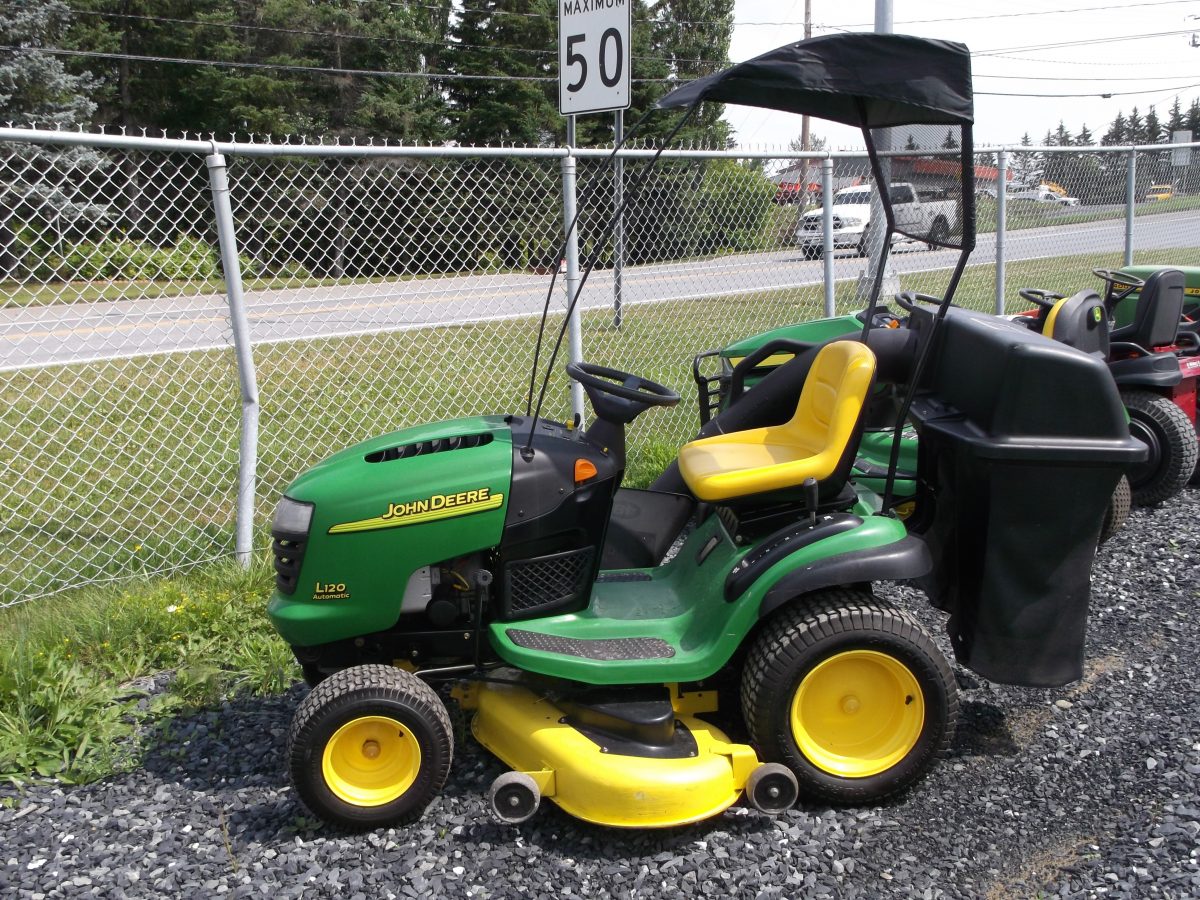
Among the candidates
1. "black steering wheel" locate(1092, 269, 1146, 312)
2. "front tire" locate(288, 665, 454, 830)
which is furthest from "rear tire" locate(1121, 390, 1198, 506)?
"front tire" locate(288, 665, 454, 830)

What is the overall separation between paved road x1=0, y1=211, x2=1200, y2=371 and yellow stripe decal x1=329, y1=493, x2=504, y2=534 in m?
2.04

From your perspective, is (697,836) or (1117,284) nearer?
(697,836)

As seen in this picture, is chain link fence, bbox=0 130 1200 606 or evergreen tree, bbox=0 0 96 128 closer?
chain link fence, bbox=0 130 1200 606

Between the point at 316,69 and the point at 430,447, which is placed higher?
the point at 316,69

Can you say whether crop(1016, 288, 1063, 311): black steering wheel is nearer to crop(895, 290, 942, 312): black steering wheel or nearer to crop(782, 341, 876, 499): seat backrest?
crop(895, 290, 942, 312): black steering wheel

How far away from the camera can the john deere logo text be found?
2.92 m

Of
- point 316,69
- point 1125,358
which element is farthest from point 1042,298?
point 316,69

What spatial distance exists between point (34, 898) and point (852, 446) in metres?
2.47

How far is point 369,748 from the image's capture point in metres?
2.91

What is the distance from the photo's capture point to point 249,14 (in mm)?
26953

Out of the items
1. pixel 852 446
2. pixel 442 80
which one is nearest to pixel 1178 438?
pixel 852 446

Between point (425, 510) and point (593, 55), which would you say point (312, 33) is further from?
point (425, 510)

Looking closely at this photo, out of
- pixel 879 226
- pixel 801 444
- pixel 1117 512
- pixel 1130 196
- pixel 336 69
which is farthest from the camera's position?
pixel 336 69

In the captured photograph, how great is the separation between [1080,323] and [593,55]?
8.80 ft
